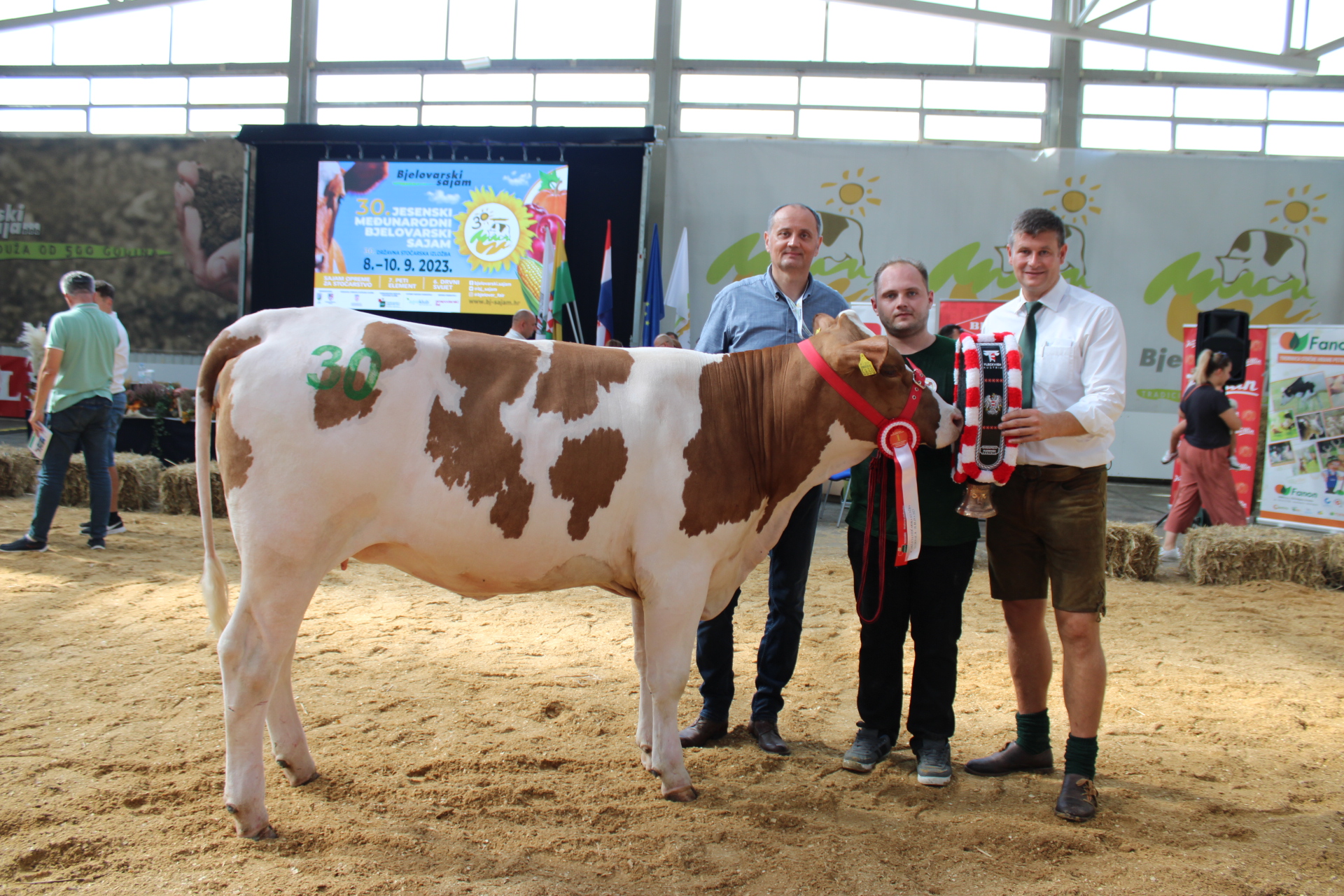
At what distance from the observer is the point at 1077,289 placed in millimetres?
3027

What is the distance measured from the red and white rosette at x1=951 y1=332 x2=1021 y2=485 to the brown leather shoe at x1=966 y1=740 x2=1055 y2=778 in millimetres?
1096

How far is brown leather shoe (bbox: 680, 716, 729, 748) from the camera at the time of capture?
3312 millimetres

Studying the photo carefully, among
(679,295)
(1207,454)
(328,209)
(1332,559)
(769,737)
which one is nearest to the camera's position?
(769,737)

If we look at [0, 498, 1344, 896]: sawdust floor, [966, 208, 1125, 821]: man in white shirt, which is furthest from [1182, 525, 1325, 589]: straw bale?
[966, 208, 1125, 821]: man in white shirt

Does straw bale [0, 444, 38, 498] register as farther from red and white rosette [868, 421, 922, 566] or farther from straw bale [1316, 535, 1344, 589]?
straw bale [1316, 535, 1344, 589]

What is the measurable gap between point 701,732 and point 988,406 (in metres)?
1.66

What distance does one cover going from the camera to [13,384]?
16141mm

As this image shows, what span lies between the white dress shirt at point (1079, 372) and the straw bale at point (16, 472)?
931 cm

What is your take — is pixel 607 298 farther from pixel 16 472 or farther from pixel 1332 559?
pixel 1332 559

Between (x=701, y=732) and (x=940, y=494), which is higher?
(x=940, y=494)

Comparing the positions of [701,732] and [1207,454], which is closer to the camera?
[701,732]

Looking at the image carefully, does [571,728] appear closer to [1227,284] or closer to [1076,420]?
[1076,420]

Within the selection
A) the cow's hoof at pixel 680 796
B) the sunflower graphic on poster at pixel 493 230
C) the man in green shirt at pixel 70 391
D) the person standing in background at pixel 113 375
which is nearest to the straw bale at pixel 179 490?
the person standing in background at pixel 113 375

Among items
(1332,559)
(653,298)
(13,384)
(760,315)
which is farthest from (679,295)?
(13,384)
